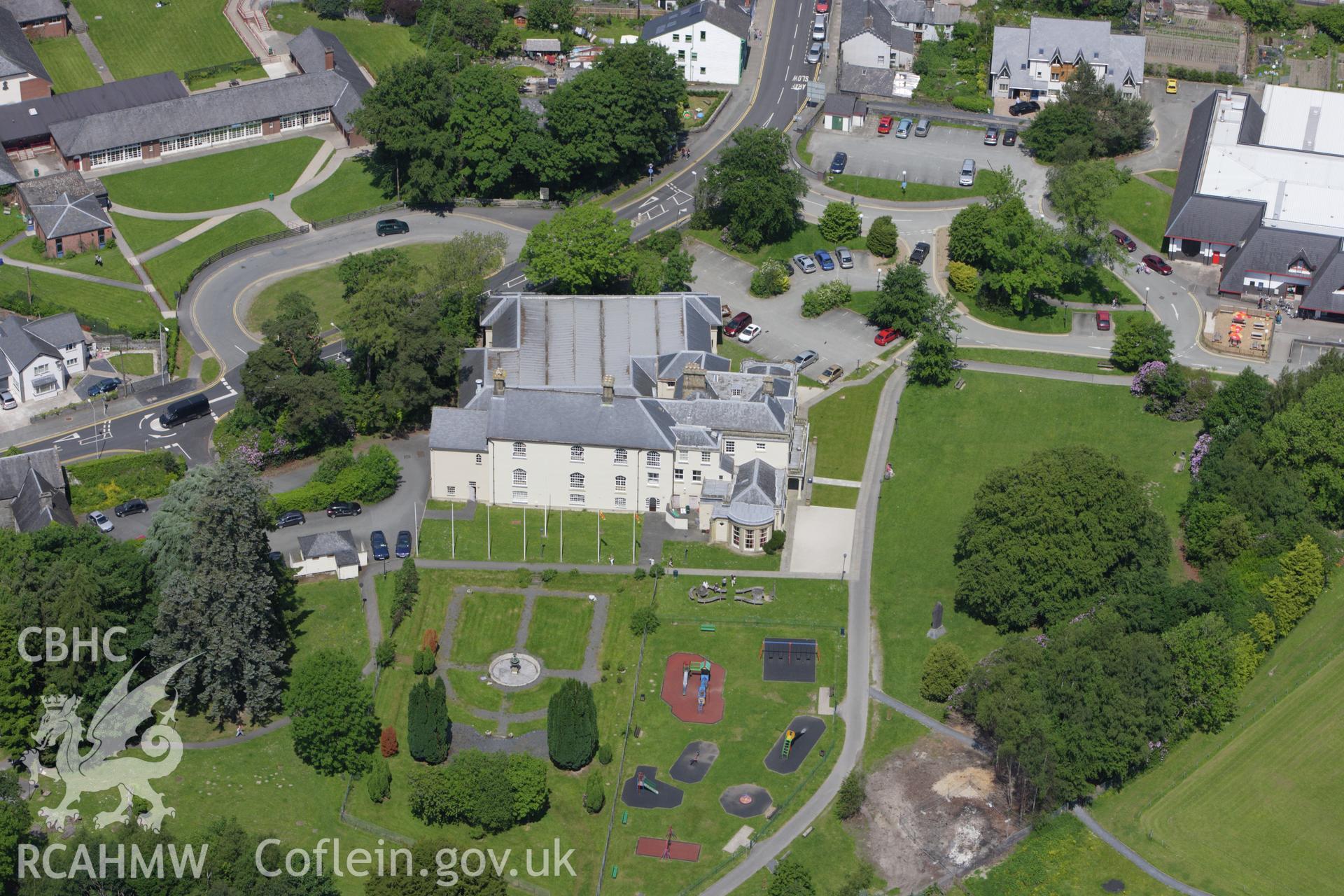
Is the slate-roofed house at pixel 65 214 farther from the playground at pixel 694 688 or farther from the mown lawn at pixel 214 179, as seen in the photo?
the playground at pixel 694 688

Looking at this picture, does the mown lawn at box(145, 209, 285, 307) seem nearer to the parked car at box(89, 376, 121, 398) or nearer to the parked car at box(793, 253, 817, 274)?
the parked car at box(89, 376, 121, 398)

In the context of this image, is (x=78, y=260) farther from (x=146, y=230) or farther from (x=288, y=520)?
(x=288, y=520)

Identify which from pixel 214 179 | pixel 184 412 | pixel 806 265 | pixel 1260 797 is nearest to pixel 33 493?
pixel 184 412

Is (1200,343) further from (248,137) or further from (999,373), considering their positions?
(248,137)

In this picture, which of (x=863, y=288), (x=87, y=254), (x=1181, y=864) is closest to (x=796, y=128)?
(x=863, y=288)

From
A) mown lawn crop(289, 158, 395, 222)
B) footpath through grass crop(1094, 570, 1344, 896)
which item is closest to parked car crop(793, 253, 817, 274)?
mown lawn crop(289, 158, 395, 222)
